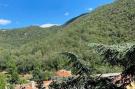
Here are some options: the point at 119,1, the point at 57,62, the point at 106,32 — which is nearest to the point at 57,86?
the point at 57,62

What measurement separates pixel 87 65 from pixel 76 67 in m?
0.18

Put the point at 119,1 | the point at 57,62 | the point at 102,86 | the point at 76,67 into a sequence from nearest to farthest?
the point at 102,86, the point at 76,67, the point at 57,62, the point at 119,1

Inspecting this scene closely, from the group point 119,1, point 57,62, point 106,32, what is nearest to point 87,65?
point 57,62

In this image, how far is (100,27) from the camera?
496ft

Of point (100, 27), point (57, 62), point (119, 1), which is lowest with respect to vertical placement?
point (57, 62)

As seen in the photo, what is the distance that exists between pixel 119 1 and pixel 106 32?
1348 inches

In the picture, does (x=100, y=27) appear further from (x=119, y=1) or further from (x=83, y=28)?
(x=119, y=1)

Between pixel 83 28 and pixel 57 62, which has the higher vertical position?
pixel 83 28

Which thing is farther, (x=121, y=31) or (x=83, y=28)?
(x=83, y=28)

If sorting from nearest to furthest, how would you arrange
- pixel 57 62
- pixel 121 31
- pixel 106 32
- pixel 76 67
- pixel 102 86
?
pixel 102 86, pixel 76 67, pixel 57 62, pixel 121 31, pixel 106 32

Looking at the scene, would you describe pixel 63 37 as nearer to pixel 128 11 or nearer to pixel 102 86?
pixel 128 11

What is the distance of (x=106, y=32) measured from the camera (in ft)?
461

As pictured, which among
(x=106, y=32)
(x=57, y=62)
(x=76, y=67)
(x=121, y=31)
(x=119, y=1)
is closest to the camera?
(x=76, y=67)

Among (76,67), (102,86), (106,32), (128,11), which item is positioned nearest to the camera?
(102,86)
